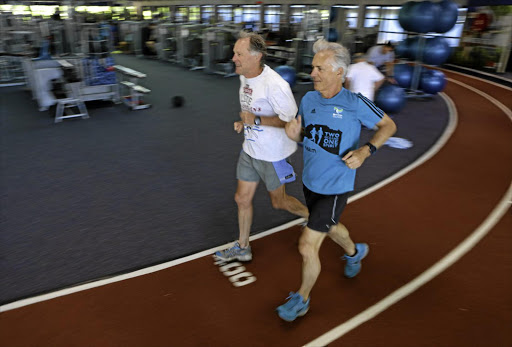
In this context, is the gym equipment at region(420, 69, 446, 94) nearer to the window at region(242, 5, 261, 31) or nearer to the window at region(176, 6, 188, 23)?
the window at region(242, 5, 261, 31)

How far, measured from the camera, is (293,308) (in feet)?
9.22

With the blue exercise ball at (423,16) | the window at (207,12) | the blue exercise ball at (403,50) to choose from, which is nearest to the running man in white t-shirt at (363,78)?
the blue exercise ball at (423,16)

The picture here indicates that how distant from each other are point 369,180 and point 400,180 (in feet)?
1.48

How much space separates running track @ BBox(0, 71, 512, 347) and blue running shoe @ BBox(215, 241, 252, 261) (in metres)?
0.10

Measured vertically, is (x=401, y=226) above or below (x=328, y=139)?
below

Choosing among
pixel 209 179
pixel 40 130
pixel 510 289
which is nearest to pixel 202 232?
pixel 209 179

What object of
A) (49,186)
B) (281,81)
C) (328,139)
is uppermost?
(281,81)

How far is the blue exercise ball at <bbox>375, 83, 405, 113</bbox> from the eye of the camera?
8.62 meters

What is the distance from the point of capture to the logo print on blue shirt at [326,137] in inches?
102

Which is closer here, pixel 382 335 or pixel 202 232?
pixel 382 335

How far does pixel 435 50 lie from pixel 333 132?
915 centimetres

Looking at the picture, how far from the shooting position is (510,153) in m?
6.77

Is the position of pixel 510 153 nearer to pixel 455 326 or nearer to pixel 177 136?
pixel 455 326

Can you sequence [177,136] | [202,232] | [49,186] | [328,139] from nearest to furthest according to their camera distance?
[328,139] → [202,232] → [49,186] → [177,136]
